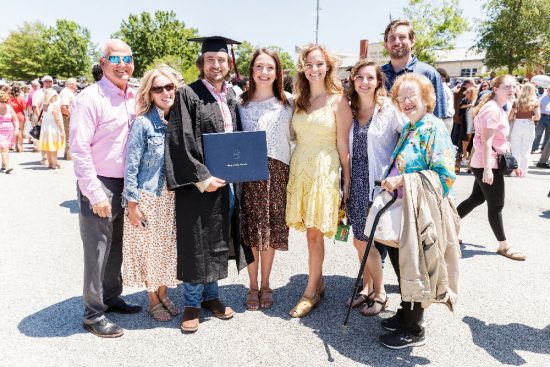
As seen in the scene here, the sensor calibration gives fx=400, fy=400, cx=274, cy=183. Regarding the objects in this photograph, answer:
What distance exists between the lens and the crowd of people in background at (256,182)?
2.66m

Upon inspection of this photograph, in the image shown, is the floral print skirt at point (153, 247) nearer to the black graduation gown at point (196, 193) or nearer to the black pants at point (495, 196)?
the black graduation gown at point (196, 193)

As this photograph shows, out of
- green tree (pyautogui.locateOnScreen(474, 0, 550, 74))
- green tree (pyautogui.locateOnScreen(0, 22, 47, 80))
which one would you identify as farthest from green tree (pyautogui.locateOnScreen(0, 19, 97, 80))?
green tree (pyautogui.locateOnScreen(474, 0, 550, 74))

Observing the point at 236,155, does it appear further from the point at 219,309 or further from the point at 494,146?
the point at 494,146

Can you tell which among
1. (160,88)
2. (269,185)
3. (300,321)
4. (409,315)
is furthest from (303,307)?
(160,88)

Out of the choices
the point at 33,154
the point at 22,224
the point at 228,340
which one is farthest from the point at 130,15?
the point at 228,340

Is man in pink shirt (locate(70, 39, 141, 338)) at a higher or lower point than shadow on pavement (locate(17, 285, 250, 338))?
higher

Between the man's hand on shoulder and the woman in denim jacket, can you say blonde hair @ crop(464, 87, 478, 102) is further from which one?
the man's hand on shoulder

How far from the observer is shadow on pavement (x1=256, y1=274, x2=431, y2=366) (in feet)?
9.06

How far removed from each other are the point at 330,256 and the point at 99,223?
8.74 ft

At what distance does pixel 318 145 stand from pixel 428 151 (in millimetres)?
870

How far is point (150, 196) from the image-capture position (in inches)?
116

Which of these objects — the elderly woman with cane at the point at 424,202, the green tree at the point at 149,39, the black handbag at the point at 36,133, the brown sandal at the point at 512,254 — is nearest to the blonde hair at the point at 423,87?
the elderly woman with cane at the point at 424,202

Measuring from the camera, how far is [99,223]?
9.41 feet

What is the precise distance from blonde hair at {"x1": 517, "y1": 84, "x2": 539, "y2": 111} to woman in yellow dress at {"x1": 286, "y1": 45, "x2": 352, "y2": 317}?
6.83 metres
